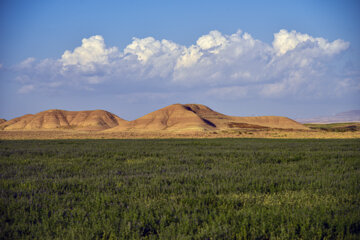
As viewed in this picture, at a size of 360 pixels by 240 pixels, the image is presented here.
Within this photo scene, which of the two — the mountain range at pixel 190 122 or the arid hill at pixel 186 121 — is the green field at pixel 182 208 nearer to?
the mountain range at pixel 190 122

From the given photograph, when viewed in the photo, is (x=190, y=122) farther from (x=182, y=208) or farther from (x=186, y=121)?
(x=182, y=208)

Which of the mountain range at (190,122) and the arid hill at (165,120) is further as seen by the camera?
the arid hill at (165,120)

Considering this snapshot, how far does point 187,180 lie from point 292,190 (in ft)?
9.47

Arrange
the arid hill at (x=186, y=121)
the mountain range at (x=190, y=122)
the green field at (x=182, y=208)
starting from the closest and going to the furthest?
the green field at (x=182, y=208)
the mountain range at (x=190, y=122)
the arid hill at (x=186, y=121)

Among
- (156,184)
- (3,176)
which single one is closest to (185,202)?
(156,184)

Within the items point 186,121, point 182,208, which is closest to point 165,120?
point 186,121

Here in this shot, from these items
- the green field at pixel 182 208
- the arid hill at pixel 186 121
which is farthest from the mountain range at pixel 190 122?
the green field at pixel 182 208

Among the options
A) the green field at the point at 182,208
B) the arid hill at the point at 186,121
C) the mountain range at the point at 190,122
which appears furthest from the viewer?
the arid hill at the point at 186,121

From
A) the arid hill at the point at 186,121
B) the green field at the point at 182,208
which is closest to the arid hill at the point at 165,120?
the arid hill at the point at 186,121

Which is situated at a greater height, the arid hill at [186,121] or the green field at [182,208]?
the arid hill at [186,121]

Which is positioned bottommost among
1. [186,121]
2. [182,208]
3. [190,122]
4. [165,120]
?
[182,208]

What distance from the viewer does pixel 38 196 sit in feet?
20.7

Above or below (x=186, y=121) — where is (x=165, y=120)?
above

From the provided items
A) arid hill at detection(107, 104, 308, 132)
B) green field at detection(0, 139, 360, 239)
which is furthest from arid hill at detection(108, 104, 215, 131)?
green field at detection(0, 139, 360, 239)
